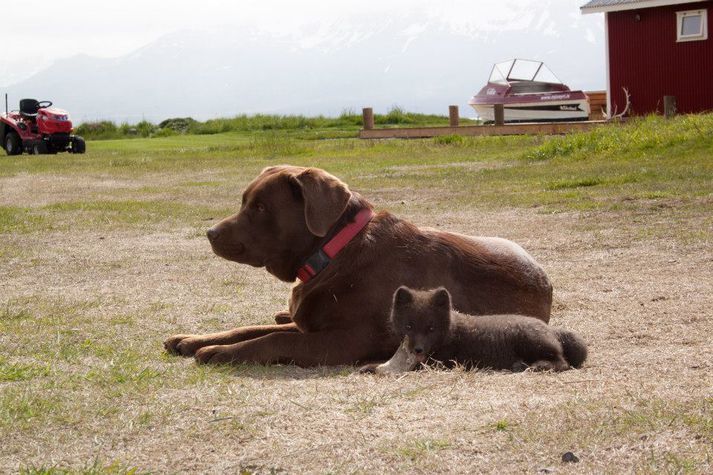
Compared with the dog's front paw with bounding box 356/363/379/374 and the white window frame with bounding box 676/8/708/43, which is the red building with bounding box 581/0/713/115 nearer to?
the white window frame with bounding box 676/8/708/43

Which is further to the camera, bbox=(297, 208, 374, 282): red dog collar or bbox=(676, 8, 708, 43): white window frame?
bbox=(676, 8, 708, 43): white window frame

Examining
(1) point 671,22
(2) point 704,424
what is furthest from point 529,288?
(1) point 671,22

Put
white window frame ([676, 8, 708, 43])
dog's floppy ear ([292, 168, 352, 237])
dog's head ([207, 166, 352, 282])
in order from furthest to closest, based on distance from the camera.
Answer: white window frame ([676, 8, 708, 43]) < dog's head ([207, 166, 352, 282]) < dog's floppy ear ([292, 168, 352, 237])

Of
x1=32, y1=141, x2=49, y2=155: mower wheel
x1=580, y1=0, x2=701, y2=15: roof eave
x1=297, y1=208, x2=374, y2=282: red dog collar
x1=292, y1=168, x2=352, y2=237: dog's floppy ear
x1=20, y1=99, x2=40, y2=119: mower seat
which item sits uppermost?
x1=580, y1=0, x2=701, y2=15: roof eave

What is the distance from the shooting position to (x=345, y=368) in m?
5.43

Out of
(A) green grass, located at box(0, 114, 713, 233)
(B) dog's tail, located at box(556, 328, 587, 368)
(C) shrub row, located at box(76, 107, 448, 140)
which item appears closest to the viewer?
(B) dog's tail, located at box(556, 328, 587, 368)

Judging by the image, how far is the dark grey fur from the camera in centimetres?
519

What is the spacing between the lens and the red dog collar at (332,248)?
5.73 m

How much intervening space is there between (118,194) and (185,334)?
1192cm

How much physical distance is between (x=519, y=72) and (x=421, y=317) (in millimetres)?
37506

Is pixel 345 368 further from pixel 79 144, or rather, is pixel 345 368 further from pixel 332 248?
pixel 79 144

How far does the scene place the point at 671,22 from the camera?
30.3 m

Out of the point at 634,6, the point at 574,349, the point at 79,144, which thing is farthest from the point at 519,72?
the point at 574,349

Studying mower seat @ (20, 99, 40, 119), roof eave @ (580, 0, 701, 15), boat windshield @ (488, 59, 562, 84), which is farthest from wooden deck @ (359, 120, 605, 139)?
boat windshield @ (488, 59, 562, 84)
